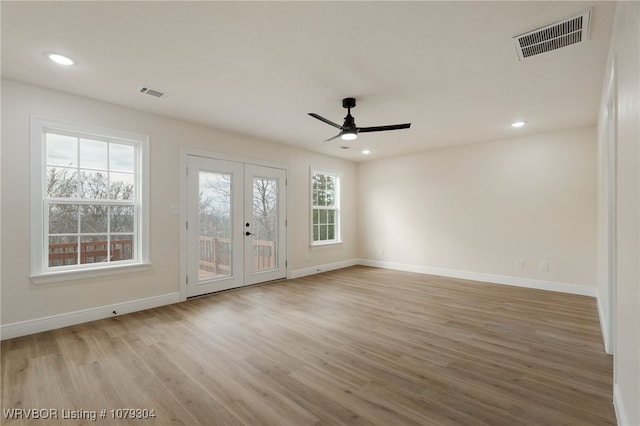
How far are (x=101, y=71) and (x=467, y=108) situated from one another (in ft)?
13.4

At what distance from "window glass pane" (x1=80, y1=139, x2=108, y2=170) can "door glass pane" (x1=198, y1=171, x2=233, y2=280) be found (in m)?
1.24

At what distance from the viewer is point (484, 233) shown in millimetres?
5582

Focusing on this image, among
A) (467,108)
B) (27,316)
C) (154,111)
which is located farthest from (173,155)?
(467,108)

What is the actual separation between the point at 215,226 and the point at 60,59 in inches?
107

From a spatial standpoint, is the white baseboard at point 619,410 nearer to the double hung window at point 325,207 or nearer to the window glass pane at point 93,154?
the double hung window at point 325,207

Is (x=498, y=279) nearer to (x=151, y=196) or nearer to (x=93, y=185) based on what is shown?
(x=151, y=196)

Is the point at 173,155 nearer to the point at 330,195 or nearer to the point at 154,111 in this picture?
the point at 154,111

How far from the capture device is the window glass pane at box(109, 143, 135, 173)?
382 cm

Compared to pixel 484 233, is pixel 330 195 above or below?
above

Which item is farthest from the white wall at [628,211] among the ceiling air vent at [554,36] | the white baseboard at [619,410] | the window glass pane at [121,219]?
the window glass pane at [121,219]

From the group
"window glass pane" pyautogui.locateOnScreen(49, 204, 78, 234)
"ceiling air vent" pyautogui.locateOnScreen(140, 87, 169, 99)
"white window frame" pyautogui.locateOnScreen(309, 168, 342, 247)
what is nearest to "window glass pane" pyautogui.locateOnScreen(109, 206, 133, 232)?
"window glass pane" pyautogui.locateOnScreen(49, 204, 78, 234)

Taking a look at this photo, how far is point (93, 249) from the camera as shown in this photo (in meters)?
3.65

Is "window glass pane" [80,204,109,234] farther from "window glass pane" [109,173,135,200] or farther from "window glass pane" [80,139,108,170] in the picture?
"window glass pane" [80,139,108,170]

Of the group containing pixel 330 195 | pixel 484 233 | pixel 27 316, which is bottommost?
pixel 27 316
